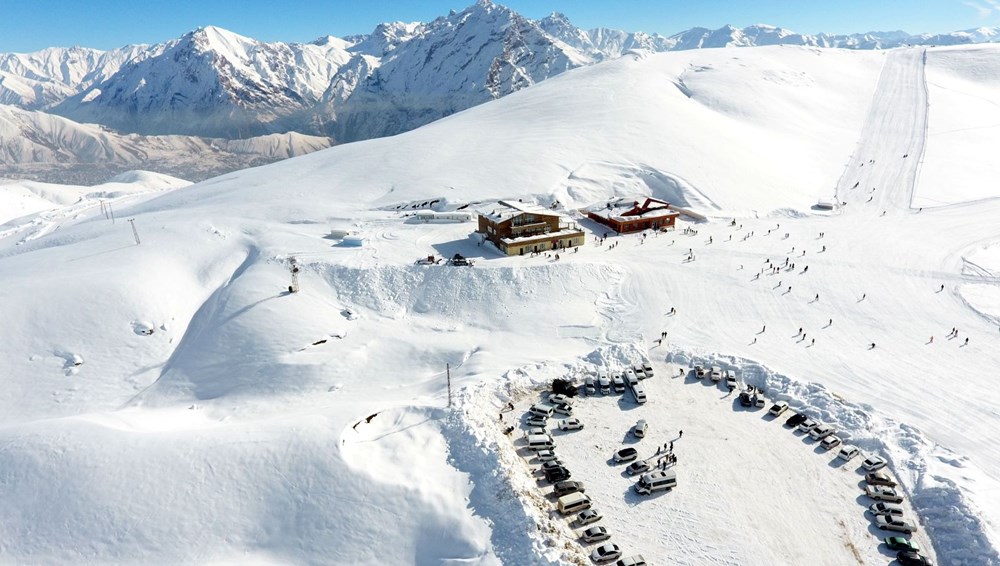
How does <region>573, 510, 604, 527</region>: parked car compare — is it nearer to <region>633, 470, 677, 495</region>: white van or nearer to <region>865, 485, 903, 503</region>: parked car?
<region>633, 470, 677, 495</region>: white van

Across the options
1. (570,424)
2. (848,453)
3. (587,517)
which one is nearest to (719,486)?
(587,517)

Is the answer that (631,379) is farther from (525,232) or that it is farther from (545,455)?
(525,232)

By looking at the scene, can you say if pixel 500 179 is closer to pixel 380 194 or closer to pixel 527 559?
pixel 380 194

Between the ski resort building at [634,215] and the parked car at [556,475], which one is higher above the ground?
the ski resort building at [634,215]

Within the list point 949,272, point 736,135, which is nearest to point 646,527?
point 949,272

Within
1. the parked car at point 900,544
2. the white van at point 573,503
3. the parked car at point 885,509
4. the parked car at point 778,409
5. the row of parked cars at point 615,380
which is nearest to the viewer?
the parked car at point 900,544

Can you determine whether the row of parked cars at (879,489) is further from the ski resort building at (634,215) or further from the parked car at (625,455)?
the ski resort building at (634,215)

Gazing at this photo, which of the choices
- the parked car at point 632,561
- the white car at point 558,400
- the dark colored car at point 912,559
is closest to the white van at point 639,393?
the white car at point 558,400

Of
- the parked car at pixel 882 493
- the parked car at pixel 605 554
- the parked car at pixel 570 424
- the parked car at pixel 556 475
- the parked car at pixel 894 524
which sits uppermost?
the parked car at pixel 570 424
